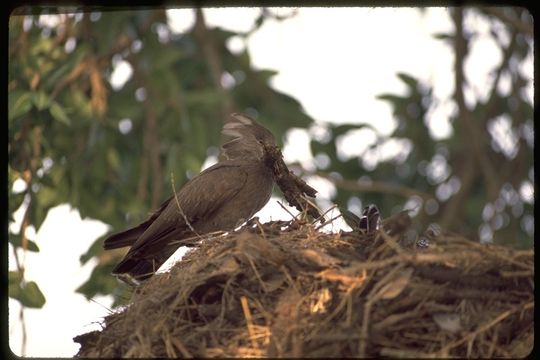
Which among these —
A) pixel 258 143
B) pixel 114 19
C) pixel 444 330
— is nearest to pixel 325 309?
pixel 444 330

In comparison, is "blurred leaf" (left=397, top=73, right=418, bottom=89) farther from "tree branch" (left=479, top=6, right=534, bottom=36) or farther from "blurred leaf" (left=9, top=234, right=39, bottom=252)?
"blurred leaf" (left=9, top=234, right=39, bottom=252)

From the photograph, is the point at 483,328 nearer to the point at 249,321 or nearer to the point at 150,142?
the point at 249,321

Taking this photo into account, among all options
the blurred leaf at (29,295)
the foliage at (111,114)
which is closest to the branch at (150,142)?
the foliage at (111,114)

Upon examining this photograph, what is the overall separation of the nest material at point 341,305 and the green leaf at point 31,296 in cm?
247

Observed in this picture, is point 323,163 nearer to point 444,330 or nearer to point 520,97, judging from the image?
point 520,97

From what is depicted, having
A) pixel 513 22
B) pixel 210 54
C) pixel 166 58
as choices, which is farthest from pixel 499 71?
pixel 166 58

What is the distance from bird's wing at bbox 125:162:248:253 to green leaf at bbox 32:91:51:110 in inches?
78.7

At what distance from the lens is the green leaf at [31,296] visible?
7387mm

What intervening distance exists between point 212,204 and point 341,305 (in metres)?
2.58

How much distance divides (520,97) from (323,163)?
8.93ft

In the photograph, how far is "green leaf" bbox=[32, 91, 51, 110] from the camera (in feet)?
27.4

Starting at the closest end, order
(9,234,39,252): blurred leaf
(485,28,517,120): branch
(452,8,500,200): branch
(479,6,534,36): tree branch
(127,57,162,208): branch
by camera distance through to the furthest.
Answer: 1. (9,234,39,252): blurred leaf
2. (479,6,534,36): tree branch
3. (127,57,162,208): branch
4. (452,8,500,200): branch
5. (485,28,517,120): branch

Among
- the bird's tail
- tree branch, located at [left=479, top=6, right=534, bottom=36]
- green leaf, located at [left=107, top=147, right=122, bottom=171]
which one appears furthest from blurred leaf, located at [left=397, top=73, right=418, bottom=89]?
the bird's tail

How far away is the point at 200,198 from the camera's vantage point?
6914 millimetres
